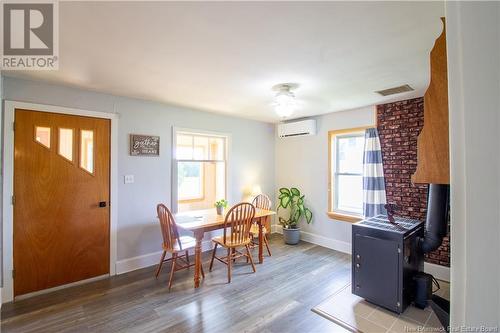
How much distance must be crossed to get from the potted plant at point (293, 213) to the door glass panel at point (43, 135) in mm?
3627

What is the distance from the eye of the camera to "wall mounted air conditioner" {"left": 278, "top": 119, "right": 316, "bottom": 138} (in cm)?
438

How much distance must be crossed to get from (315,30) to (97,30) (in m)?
1.53

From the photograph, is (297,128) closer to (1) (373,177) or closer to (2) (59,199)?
(1) (373,177)

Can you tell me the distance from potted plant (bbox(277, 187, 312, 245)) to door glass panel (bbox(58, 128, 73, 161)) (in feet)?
11.2

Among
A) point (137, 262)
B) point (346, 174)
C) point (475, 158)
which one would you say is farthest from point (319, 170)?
point (475, 158)

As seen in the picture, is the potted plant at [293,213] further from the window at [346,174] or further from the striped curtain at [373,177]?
the striped curtain at [373,177]

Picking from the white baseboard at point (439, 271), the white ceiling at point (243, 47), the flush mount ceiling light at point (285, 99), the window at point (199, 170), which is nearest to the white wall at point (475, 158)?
the white ceiling at point (243, 47)

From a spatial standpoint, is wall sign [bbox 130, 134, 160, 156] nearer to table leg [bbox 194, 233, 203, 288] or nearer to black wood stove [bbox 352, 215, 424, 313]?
table leg [bbox 194, 233, 203, 288]

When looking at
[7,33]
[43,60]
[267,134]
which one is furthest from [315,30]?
[267,134]

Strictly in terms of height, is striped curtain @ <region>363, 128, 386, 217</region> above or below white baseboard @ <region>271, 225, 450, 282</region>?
above

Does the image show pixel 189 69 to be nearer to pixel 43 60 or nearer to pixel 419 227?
pixel 43 60

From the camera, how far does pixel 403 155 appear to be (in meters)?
3.39

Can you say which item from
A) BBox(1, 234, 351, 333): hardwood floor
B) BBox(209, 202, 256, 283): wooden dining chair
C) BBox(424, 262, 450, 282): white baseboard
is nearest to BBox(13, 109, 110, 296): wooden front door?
BBox(1, 234, 351, 333): hardwood floor

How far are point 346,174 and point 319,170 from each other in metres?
0.47
